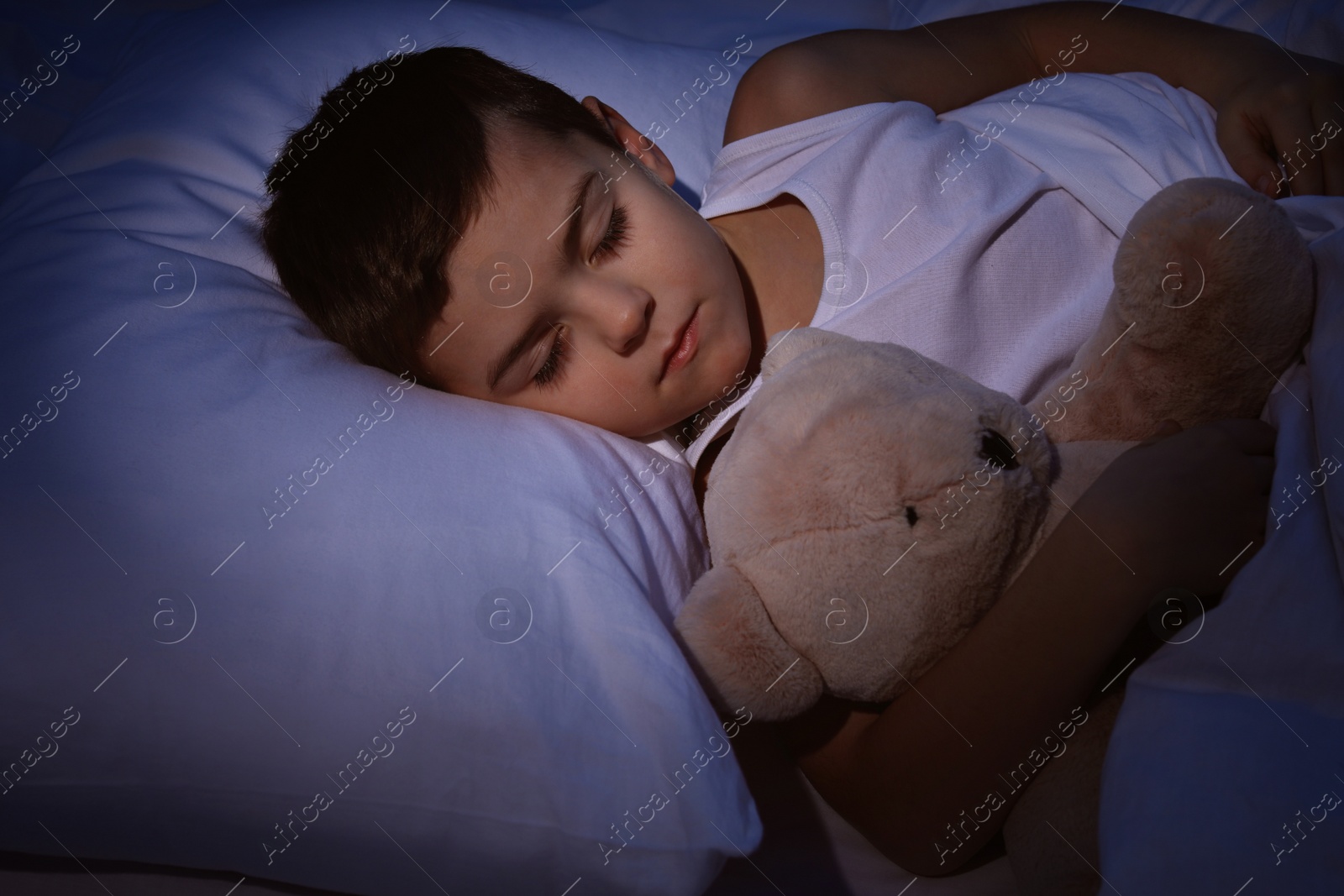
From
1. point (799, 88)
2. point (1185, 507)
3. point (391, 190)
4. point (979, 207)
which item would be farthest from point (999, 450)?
point (799, 88)

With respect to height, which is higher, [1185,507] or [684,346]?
[684,346]

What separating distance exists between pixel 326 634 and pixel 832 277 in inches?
28.1

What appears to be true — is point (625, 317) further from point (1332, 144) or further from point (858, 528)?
point (1332, 144)

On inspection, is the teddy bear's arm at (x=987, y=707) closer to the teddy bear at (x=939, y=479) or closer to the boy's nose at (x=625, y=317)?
the teddy bear at (x=939, y=479)

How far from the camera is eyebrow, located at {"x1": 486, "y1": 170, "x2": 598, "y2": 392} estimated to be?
871 millimetres

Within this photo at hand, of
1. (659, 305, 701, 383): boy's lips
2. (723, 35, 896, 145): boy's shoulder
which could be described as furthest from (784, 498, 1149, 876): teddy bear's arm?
(723, 35, 896, 145): boy's shoulder

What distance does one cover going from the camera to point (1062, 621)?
0.66 metres

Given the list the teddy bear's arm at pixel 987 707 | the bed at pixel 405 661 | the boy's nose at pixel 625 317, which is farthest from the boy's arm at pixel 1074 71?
the teddy bear's arm at pixel 987 707

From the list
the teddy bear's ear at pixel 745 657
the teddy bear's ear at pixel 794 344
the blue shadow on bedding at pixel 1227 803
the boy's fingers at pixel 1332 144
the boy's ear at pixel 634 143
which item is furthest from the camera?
the boy's ear at pixel 634 143

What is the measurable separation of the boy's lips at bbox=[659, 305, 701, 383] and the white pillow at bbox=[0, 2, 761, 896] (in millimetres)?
156

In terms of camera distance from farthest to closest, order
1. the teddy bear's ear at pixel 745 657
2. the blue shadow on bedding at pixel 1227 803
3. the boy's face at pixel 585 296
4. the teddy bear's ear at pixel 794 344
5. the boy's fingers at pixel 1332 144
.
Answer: the boy's fingers at pixel 1332 144 < the boy's face at pixel 585 296 < the teddy bear's ear at pixel 794 344 < the teddy bear's ear at pixel 745 657 < the blue shadow on bedding at pixel 1227 803

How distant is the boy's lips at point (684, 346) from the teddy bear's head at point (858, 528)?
27 centimetres

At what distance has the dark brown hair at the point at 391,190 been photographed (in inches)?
34.3

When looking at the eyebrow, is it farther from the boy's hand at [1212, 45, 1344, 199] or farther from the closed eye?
the boy's hand at [1212, 45, 1344, 199]
